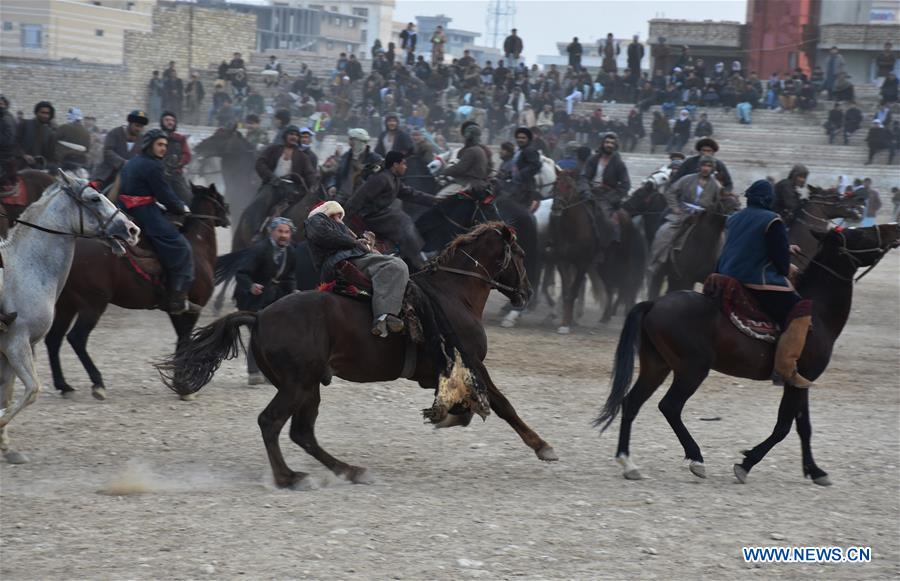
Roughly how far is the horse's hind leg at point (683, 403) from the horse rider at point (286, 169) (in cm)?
736

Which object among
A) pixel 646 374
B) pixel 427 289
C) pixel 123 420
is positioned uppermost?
pixel 427 289

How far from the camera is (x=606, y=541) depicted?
6.84m

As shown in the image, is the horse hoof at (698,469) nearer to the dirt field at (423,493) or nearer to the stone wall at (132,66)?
the dirt field at (423,493)

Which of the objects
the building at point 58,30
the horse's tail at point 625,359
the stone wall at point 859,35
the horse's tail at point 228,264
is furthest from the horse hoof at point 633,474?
the building at point 58,30

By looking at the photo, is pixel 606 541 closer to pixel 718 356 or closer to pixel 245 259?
pixel 718 356

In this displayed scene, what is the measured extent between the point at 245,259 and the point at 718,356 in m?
4.79

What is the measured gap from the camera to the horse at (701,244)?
14.0 metres

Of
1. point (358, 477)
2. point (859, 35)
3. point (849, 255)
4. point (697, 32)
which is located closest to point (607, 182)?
point (849, 255)

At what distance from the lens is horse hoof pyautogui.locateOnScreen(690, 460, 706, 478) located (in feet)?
27.5

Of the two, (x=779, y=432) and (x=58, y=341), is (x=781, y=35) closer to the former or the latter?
(x=779, y=432)

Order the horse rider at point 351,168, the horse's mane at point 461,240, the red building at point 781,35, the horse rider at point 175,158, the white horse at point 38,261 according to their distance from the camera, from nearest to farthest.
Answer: the white horse at point 38,261, the horse's mane at point 461,240, the horse rider at point 175,158, the horse rider at point 351,168, the red building at point 781,35

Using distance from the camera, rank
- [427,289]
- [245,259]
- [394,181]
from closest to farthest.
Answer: [427,289], [245,259], [394,181]

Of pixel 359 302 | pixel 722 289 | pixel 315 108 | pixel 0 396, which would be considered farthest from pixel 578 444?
pixel 315 108

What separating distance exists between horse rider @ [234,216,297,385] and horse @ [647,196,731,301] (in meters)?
5.33
